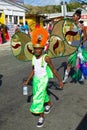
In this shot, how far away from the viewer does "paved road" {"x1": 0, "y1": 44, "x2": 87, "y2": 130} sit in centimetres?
542

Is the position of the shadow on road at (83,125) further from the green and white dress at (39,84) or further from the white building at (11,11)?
the white building at (11,11)

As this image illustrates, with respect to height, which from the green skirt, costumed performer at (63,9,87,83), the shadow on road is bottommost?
the shadow on road

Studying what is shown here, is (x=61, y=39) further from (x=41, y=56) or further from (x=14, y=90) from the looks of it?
(x=41, y=56)

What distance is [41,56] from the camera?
5.54m

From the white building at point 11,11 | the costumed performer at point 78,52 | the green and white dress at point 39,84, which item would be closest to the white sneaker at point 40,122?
the green and white dress at point 39,84

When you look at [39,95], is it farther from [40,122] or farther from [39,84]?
[40,122]

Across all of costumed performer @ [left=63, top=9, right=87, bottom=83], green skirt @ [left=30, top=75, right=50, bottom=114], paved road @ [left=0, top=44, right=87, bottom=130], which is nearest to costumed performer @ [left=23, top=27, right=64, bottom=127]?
green skirt @ [left=30, top=75, right=50, bottom=114]

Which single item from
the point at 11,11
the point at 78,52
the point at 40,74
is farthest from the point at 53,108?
the point at 11,11

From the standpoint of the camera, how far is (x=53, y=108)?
640 cm

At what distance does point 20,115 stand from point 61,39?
274 cm

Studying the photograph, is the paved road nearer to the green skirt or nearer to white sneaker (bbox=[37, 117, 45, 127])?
white sneaker (bbox=[37, 117, 45, 127])

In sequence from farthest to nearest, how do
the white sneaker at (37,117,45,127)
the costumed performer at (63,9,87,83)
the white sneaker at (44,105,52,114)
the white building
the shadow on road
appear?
the white building < the costumed performer at (63,9,87,83) < the white sneaker at (44,105,52,114) < the white sneaker at (37,117,45,127) < the shadow on road

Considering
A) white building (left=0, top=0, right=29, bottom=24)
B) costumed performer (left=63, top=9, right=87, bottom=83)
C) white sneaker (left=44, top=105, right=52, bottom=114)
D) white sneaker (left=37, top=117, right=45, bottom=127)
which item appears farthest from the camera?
white building (left=0, top=0, right=29, bottom=24)

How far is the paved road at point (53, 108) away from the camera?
542 cm
